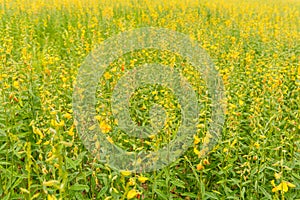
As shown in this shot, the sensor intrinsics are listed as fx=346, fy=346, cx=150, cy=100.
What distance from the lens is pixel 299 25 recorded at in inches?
385

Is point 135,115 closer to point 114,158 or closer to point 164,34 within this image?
point 114,158

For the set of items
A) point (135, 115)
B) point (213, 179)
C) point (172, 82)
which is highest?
point (172, 82)

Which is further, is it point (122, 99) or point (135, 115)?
point (135, 115)

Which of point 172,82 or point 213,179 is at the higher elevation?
point 172,82

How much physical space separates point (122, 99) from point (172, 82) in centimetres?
91

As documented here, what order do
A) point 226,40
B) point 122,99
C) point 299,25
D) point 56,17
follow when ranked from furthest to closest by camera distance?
point 299,25, point 56,17, point 226,40, point 122,99

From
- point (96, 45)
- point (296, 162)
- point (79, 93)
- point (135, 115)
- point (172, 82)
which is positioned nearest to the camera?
point (296, 162)

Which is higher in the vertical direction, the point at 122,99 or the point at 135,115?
the point at 122,99

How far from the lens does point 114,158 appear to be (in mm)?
2771

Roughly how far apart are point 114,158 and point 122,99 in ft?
2.95

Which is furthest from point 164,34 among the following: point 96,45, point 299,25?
point 299,25

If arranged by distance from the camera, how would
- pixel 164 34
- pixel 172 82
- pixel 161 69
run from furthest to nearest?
pixel 164 34 < pixel 161 69 < pixel 172 82

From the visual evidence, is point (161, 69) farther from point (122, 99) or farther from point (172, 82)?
point (122, 99)

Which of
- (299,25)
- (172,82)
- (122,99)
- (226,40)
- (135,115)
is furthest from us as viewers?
(299,25)
